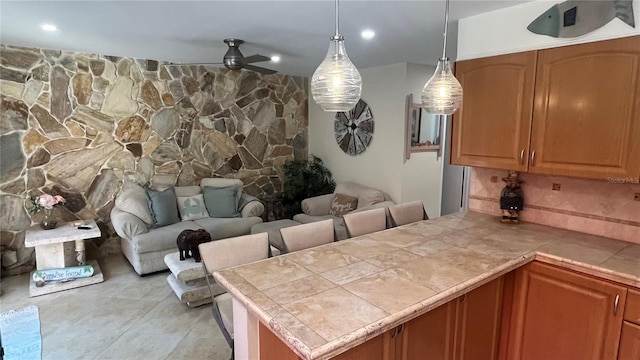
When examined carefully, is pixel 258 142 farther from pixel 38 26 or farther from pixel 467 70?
pixel 467 70

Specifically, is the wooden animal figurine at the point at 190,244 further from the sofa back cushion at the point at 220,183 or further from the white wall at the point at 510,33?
the white wall at the point at 510,33

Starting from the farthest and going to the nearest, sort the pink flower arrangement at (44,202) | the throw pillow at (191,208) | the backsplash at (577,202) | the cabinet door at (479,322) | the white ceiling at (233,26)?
the throw pillow at (191,208) → the pink flower arrangement at (44,202) → the white ceiling at (233,26) → the backsplash at (577,202) → the cabinet door at (479,322)

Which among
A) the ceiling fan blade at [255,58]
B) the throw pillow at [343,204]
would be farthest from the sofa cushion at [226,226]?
the ceiling fan blade at [255,58]

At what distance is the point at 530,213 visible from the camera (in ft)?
9.08

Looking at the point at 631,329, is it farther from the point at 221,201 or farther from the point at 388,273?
the point at 221,201

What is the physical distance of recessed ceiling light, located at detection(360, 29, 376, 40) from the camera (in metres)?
3.20

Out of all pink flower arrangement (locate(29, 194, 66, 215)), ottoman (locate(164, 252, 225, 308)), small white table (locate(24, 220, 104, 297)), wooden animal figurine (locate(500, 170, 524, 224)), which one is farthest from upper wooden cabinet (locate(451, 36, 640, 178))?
pink flower arrangement (locate(29, 194, 66, 215))

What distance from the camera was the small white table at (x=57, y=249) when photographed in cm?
364

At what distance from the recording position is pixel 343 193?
17.4 ft

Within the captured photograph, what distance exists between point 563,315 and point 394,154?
10.3ft

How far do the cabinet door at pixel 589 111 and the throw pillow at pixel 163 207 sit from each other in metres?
3.91

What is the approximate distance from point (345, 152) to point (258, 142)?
141 centimetres

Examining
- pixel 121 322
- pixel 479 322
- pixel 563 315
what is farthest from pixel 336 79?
pixel 121 322

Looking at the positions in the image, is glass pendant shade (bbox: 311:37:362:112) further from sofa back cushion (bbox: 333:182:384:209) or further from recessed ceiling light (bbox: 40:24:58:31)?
sofa back cushion (bbox: 333:182:384:209)
